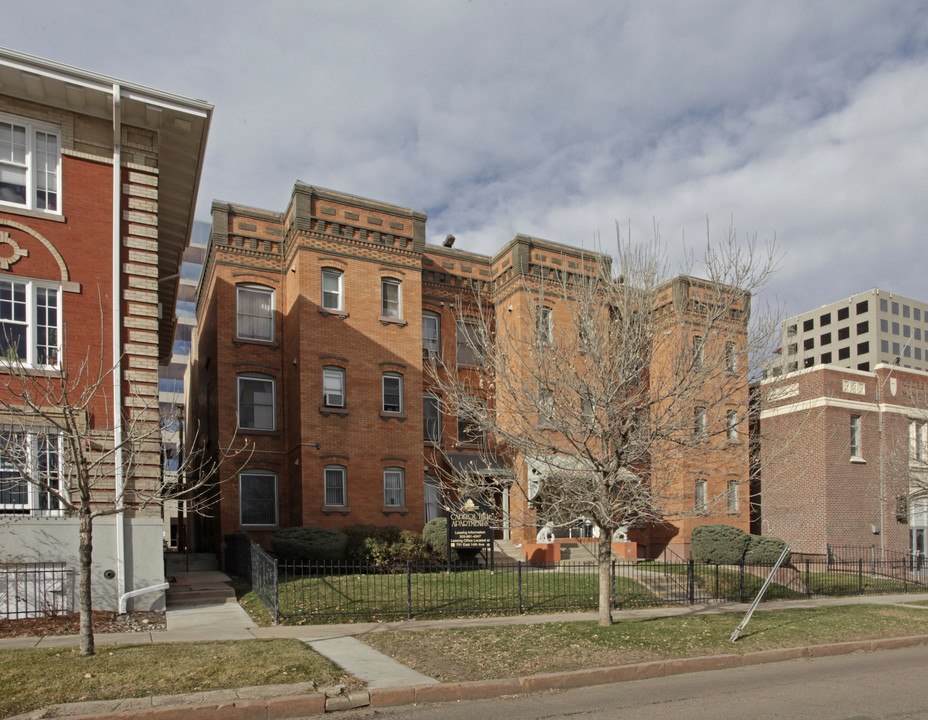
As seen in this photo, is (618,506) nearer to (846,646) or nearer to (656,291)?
(656,291)

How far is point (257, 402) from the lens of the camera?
2483cm

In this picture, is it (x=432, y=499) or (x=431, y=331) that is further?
(x=431, y=331)

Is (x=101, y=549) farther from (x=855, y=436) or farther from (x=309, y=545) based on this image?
(x=855, y=436)

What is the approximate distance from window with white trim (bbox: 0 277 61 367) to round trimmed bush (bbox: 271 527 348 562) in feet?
26.0

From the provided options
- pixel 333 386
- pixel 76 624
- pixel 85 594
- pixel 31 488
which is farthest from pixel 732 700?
pixel 333 386

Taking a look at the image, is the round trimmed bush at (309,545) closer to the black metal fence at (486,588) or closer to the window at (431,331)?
the black metal fence at (486,588)

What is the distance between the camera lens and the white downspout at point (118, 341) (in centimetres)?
1432

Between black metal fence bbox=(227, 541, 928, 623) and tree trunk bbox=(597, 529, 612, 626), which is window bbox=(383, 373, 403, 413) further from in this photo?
tree trunk bbox=(597, 529, 612, 626)

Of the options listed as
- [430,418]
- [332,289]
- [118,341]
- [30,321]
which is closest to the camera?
[30,321]

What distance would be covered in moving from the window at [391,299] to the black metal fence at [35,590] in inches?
531

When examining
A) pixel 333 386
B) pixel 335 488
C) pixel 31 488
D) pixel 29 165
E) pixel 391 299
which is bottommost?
pixel 335 488

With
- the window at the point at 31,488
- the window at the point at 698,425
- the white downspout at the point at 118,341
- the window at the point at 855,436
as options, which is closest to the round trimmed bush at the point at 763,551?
the window at the point at 855,436

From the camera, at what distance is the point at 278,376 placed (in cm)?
2517

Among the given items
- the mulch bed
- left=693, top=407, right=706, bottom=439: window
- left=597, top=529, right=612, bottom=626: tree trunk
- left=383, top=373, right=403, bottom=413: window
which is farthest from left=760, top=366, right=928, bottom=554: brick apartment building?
the mulch bed
